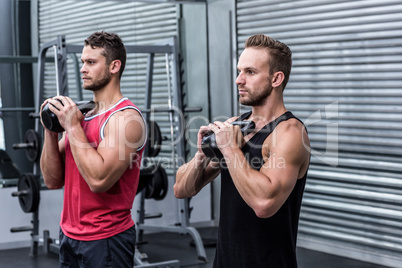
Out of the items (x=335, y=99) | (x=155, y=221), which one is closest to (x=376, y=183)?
(x=335, y=99)

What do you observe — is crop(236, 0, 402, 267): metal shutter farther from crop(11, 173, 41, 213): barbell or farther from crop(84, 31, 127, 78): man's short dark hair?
crop(84, 31, 127, 78): man's short dark hair

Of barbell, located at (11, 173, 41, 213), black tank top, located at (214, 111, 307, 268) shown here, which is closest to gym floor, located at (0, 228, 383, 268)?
barbell, located at (11, 173, 41, 213)

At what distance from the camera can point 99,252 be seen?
1.91 m

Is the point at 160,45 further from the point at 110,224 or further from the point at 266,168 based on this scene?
the point at 266,168

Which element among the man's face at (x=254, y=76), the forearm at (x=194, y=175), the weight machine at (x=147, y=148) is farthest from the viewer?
the weight machine at (x=147, y=148)

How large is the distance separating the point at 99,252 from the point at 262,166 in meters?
0.68

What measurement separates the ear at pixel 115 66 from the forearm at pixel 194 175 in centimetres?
46

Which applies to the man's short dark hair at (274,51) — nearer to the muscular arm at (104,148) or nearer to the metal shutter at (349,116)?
the muscular arm at (104,148)

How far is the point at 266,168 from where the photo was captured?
5.13ft

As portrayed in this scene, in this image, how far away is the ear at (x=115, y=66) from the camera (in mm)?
2027

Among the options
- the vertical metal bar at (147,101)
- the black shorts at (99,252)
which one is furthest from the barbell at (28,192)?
the black shorts at (99,252)

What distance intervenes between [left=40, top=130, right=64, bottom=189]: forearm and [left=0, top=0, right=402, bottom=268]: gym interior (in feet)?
5.31

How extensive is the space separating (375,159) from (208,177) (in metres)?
2.22

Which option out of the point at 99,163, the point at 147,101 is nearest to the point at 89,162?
the point at 99,163
